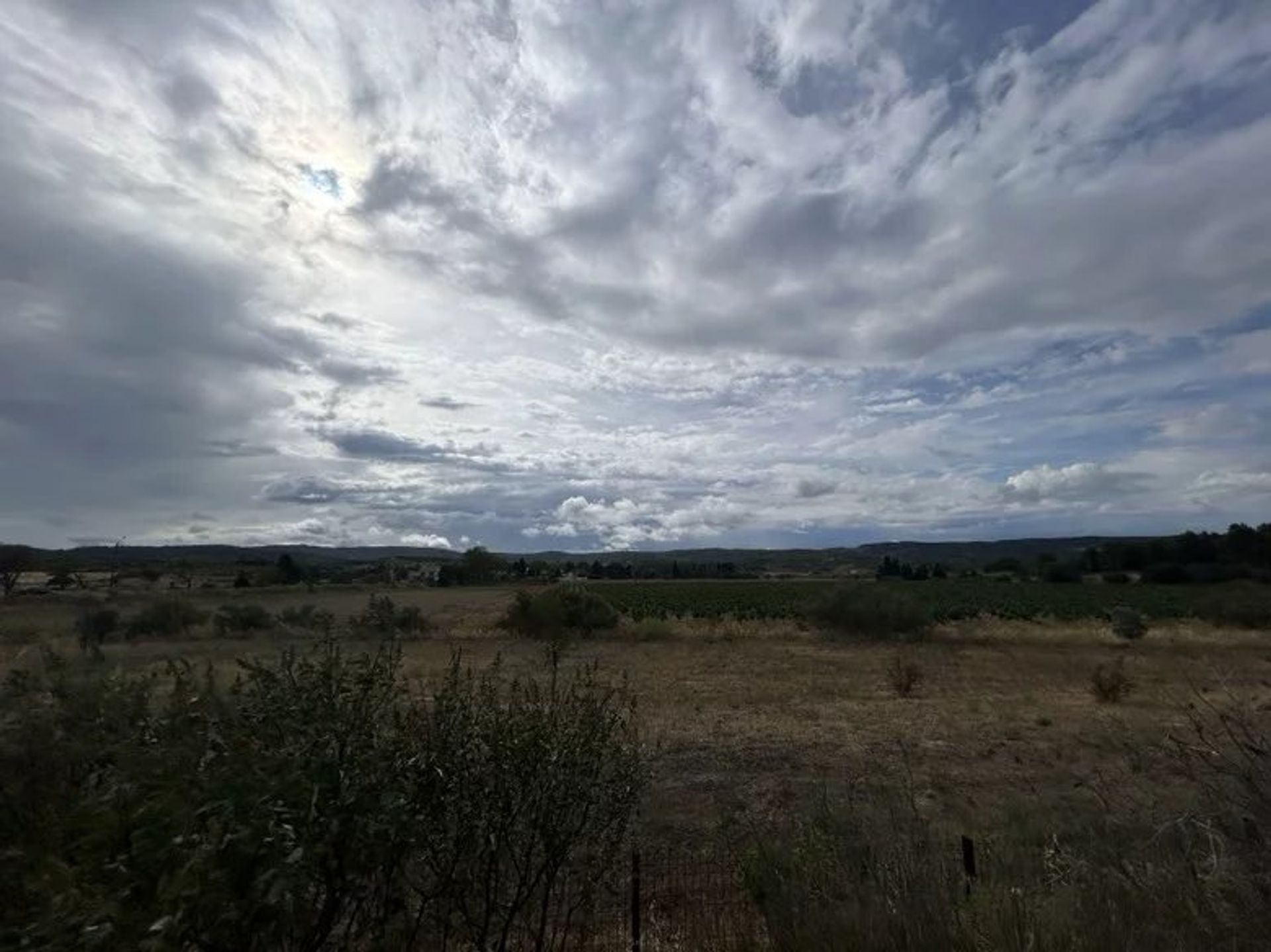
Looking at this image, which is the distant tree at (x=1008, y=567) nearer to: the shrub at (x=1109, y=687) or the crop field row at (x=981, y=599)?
the crop field row at (x=981, y=599)

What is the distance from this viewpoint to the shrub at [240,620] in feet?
143

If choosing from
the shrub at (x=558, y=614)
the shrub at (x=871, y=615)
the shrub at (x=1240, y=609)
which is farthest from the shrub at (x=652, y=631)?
the shrub at (x=1240, y=609)

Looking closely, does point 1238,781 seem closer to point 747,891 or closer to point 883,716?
point 747,891

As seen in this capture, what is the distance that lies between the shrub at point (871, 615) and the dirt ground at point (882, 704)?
145 cm

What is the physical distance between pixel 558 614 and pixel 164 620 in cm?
1950

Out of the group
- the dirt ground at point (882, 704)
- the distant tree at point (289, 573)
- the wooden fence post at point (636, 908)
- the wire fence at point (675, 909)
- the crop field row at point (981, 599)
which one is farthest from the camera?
the distant tree at point (289, 573)

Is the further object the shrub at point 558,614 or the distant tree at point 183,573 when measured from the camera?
the distant tree at point 183,573

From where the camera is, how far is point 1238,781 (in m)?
5.19

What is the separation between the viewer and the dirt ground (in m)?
12.9

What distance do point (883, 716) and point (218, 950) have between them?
19.3m

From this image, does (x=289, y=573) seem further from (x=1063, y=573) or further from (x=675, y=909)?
(x=675, y=909)

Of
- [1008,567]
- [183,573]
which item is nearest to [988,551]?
[1008,567]

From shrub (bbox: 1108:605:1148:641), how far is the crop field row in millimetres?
7643

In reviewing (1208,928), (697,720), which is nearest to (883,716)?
(697,720)
